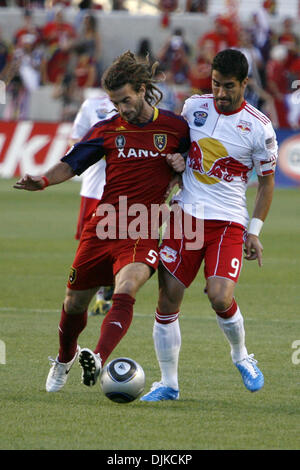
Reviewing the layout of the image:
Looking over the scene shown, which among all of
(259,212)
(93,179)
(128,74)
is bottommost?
(93,179)

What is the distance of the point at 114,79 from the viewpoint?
5.97 meters

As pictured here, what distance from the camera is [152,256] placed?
238 inches

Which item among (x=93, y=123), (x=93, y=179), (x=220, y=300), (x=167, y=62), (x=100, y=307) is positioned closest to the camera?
(x=220, y=300)

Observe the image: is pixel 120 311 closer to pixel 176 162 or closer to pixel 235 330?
pixel 235 330

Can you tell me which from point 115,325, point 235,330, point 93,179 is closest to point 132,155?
point 115,325

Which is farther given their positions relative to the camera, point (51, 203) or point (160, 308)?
point (51, 203)

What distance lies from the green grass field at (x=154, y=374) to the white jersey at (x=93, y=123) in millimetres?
1227

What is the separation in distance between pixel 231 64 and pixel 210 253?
1.19 metres

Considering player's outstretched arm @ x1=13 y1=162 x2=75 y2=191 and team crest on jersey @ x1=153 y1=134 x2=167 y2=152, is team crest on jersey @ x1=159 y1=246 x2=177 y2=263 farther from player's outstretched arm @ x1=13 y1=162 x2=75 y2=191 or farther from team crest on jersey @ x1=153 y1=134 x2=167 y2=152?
player's outstretched arm @ x1=13 y1=162 x2=75 y2=191

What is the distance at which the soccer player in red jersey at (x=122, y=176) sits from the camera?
6.04 m

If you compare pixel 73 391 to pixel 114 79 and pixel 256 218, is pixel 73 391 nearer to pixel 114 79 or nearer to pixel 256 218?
pixel 256 218

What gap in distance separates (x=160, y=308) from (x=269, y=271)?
Result: 6007mm

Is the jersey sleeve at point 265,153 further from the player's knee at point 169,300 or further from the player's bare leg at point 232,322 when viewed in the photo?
the player's knee at point 169,300

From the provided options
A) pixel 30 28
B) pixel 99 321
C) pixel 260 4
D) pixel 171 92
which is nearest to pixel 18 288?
pixel 99 321
